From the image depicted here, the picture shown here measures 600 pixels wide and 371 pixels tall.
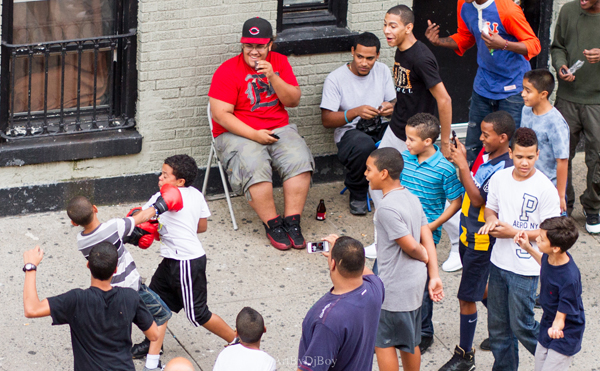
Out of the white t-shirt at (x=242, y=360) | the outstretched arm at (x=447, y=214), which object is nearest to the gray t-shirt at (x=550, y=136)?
the outstretched arm at (x=447, y=214)

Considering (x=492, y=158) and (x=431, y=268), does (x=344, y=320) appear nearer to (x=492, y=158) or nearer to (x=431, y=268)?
(x=431, y=268)

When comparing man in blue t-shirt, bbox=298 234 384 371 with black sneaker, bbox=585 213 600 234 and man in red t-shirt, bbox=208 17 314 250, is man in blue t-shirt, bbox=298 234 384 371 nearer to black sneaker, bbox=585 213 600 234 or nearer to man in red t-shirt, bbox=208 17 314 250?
man in red t-shirt, bbox=208 17 314 250

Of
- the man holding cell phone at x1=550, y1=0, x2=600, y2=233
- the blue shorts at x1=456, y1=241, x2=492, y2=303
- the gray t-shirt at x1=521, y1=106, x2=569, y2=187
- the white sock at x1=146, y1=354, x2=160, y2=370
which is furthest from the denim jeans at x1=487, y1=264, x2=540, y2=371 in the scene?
the man holding cell phone at x1=550, y1=0, x2=600, y2=233

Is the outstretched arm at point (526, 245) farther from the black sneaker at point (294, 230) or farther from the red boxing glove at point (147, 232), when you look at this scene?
the black sneaker at point (294, 230)

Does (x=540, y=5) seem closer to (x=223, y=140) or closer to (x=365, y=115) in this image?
(x=365, y=115)

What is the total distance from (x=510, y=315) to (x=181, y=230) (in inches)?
80.5

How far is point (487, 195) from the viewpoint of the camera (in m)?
5.00

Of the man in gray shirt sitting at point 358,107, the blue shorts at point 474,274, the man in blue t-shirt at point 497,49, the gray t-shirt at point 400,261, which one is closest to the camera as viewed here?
the gray t-shirt at point 400,261

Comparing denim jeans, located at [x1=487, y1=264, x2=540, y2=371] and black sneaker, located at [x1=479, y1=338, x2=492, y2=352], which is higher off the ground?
denim jeans, located at [x1=487, y1=264, x2=540, y2=371]

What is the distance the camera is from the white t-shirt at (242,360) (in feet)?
12.3

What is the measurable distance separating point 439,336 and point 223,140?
2496 millimetres

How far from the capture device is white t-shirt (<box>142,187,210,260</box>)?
16.3 feet

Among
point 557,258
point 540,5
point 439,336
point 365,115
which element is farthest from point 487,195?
point 540,5

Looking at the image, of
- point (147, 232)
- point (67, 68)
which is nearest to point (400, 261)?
point (147, 232)
